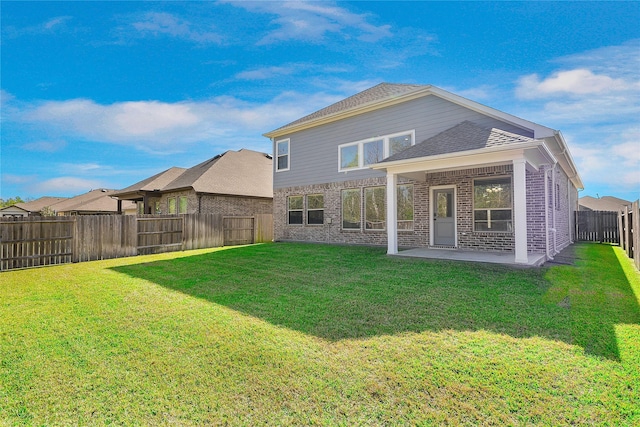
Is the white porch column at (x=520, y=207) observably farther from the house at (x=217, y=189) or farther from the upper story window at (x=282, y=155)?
the house at (x=217, y=189)

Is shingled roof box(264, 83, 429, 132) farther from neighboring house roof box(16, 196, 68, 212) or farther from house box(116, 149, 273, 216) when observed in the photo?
neighboring house roof box(16, 196, 68, 212)

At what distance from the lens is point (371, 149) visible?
13148 millimetres

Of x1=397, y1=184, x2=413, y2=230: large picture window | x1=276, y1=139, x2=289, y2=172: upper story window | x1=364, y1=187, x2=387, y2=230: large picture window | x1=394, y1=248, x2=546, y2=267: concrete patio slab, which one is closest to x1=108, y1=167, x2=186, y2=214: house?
x1=276, y1=139, x2=289, y2=172: upper story window

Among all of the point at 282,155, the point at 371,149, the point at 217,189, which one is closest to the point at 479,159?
the point at 371,149

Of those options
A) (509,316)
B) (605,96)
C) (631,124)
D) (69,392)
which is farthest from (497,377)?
(631,124)

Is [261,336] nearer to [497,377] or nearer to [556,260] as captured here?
[497,377]

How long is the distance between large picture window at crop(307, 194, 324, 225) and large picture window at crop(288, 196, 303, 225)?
0.55 meters

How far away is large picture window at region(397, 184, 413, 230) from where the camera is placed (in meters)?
11.8

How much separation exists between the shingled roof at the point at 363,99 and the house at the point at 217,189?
5259 millimetres

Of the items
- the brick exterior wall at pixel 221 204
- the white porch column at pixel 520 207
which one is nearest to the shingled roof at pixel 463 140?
the white porch column at pixel 520 207

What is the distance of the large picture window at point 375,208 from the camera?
1267cm

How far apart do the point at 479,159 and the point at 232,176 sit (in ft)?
51.1

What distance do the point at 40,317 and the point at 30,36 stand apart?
41.5ft

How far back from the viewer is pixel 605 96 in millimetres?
11070
